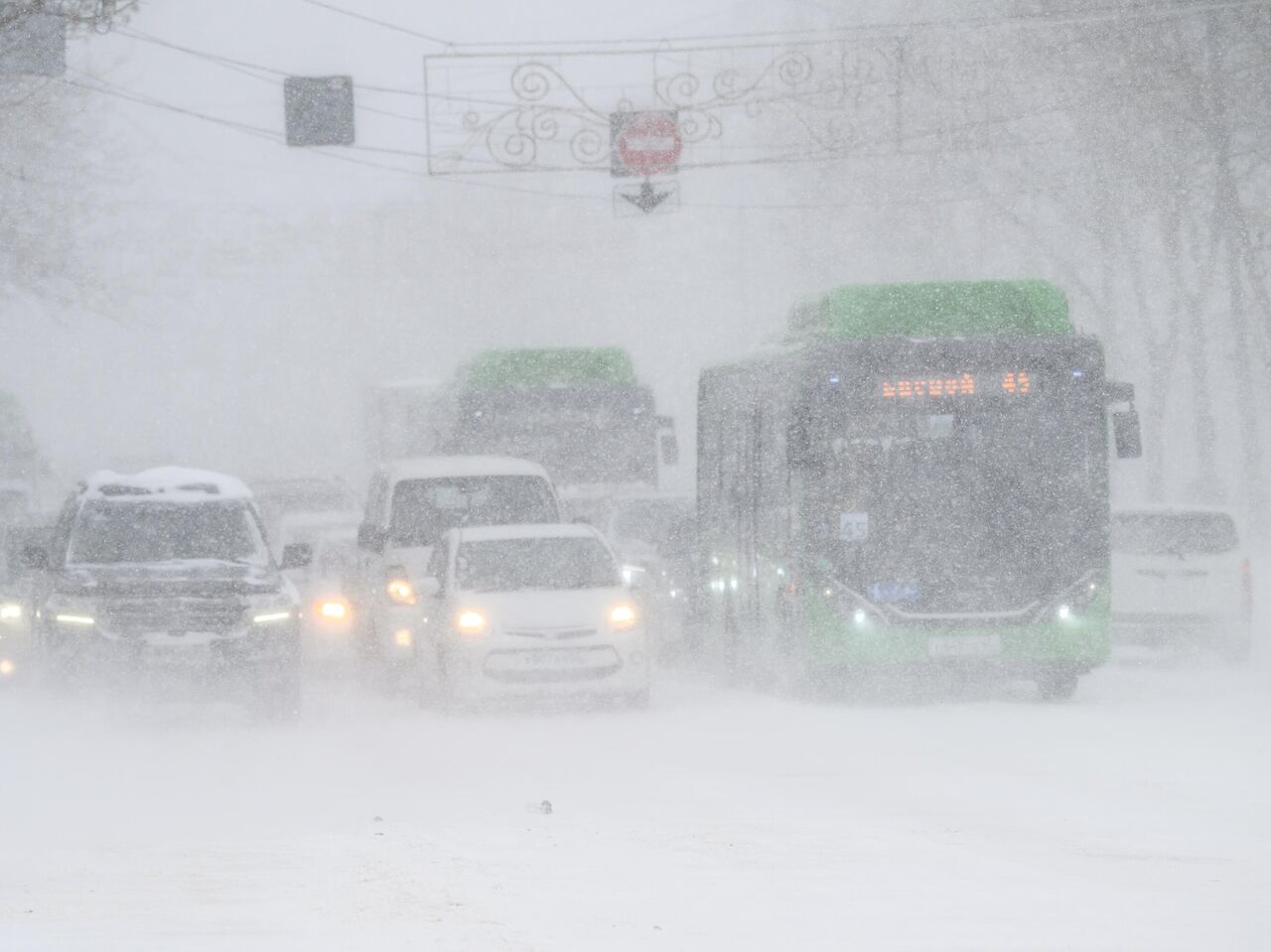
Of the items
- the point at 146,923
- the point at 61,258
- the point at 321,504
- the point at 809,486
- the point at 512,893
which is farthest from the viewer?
the point at 61,258

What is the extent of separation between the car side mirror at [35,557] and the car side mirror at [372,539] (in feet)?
12.9

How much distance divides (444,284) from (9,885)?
75.7 meters

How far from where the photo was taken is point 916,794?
12039 millimetres

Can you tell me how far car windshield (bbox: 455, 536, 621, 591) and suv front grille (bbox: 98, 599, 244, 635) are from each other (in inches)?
83.0

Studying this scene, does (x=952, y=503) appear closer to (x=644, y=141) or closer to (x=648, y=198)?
(x=648, y=198)

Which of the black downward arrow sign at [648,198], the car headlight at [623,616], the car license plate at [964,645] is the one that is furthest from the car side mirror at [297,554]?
the black downward arrow sign at [648,198]

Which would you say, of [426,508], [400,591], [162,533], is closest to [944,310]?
[400,591]

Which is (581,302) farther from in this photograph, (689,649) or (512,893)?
(512,893)

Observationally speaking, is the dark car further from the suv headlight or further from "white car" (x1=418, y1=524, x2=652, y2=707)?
"white car" (x1=418, y1=524, x2=652, y2=707)

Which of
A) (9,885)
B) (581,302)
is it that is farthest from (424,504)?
(581,302)

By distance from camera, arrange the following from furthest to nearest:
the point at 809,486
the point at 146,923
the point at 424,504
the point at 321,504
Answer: the point at 321,504 → the point at 424,504 → the point at 809,486 → the point at 146,923

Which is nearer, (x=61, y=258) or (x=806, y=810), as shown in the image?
(x=806, y=810)

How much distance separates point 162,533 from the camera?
18.7 metres

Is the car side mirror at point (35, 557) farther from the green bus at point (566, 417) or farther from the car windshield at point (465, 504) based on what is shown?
the green bus at point (566, 417)
